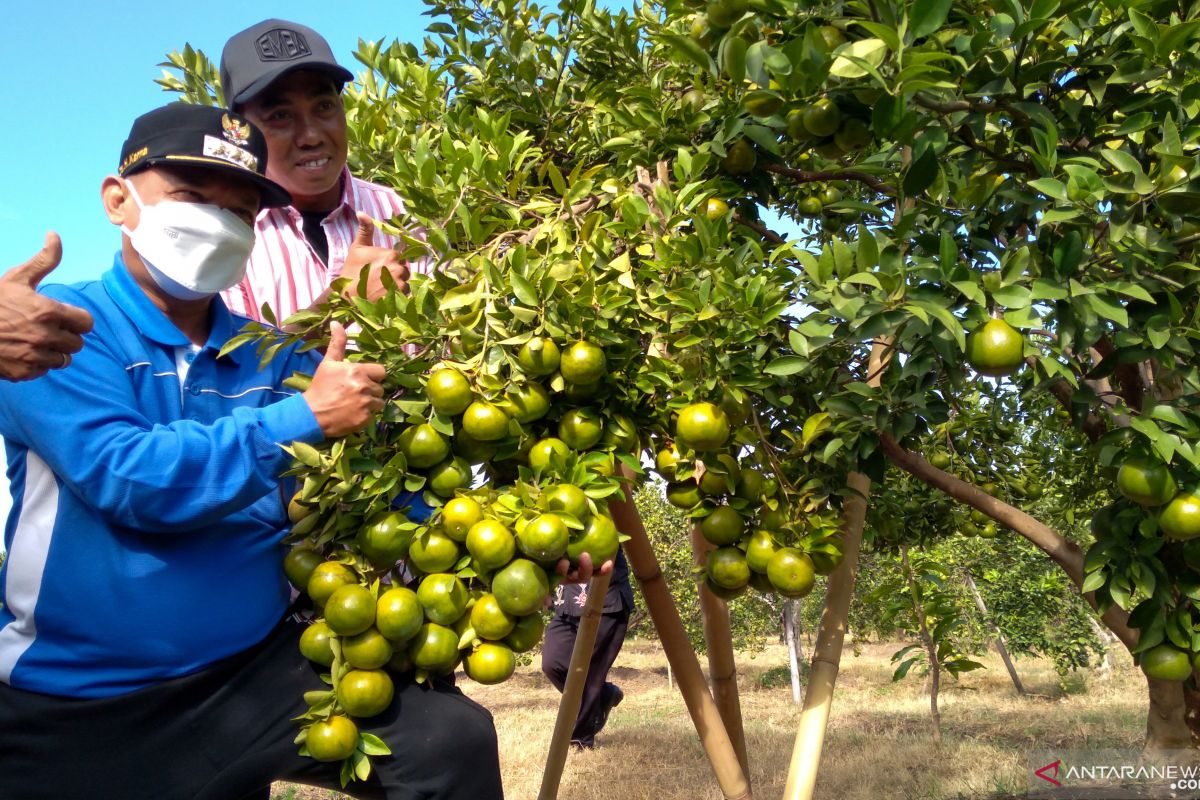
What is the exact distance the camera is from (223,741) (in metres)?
2.02

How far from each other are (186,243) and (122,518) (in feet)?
2.15

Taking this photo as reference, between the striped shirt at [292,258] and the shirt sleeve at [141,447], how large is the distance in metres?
0.85

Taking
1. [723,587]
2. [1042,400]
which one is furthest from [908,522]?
[723,587]

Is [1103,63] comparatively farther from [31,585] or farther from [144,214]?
[31,585]

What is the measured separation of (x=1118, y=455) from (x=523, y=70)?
2.05 m

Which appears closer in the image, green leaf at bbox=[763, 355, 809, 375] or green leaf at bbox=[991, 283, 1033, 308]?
green leaf at bbox=[991, 283, 1033, 308]

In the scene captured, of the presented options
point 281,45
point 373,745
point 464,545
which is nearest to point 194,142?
point 281,45

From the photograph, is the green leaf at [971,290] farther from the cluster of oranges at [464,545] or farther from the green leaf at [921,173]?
the cluster of oranges at [464,545]

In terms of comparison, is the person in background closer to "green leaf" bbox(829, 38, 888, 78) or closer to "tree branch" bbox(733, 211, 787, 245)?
"tree branch" bbox(733, 211, 787, 245)

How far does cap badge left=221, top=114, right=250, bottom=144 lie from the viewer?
213 centimetres

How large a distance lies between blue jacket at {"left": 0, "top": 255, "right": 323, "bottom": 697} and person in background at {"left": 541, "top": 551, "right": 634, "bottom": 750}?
5021 mm

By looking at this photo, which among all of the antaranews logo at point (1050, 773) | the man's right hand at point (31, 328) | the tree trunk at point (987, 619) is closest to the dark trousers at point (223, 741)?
the man's right hand at point (31, 328)

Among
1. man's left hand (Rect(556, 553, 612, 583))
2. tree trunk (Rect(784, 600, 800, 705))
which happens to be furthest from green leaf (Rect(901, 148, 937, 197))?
tree trunk (Rect(784, 600, 800, 705))

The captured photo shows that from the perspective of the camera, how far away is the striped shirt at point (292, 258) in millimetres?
2773
